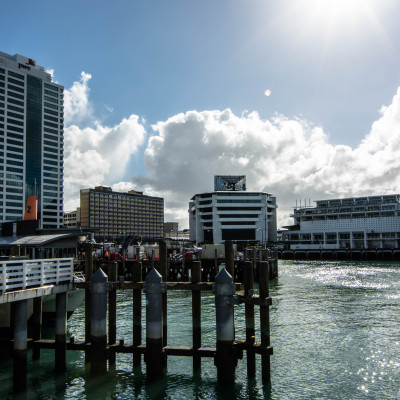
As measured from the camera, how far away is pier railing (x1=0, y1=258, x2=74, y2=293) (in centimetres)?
1448

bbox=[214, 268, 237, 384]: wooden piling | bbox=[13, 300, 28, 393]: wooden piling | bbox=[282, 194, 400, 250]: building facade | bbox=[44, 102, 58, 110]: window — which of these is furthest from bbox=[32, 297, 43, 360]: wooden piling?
bbox=[44, 102, 58, 110]: window

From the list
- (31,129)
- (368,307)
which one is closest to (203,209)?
(31,129)

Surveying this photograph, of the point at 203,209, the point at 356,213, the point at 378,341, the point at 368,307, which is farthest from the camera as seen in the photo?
the point at 203,209

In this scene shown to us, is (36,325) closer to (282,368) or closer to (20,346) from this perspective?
(20,346)

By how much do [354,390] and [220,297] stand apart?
20.0ft

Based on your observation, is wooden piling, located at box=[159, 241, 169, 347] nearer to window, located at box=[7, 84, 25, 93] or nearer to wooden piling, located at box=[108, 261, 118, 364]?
wooden piling, located at box=[108, 261, 118, 364]

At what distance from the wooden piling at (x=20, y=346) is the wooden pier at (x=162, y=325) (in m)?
0.04

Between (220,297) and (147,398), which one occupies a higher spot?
(220,297)

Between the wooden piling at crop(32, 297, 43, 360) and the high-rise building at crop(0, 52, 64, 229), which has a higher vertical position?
the high-rise building at crop(0, 52, 64, 229)

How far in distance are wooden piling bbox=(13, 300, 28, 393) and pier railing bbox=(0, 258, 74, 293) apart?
0.85m

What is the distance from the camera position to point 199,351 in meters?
15.7

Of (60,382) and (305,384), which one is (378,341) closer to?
(305,384)

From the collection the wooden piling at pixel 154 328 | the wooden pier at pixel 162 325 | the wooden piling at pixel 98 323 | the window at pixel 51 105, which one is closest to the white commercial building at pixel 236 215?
the window at pixel 51 105

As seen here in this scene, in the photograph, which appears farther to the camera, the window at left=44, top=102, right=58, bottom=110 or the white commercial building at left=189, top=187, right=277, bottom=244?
the window at left=44, top=102, right=58, bottom=110
